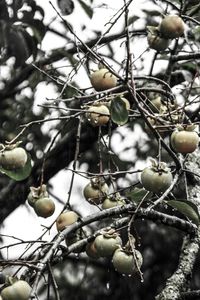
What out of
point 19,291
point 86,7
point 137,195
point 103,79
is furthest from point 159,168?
point 86,7

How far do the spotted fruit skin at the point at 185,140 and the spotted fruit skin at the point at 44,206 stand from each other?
274 millimetres

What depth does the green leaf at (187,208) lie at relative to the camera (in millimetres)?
1527

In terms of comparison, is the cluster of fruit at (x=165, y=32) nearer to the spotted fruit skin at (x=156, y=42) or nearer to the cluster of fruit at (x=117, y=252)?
the spotted fruit skin at (x=156, y=42)

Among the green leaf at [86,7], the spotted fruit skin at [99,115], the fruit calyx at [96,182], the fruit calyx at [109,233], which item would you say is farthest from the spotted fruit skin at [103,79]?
the green leaf at [86,7]

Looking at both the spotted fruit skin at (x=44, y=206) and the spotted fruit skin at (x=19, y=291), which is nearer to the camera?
the spotted fruit skin at (x=19, y=291)

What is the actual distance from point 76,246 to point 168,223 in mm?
244

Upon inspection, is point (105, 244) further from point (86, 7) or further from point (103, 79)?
point (86, 7)

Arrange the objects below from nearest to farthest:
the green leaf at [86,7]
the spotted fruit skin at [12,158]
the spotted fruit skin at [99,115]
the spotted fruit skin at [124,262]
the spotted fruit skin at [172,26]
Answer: the spotted fruit skin at [124,262], the spotted fruit skin at [12,158], the spotted fruit skin at [99,115], the spotted fruit skin at [172,26], the green leaf at [86,7]

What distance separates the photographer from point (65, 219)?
5.12 ft

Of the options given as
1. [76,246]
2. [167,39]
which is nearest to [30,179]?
[167,39]

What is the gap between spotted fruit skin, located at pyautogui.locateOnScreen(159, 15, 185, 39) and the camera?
5.72ft

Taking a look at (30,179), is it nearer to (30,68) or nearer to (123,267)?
(30,68)

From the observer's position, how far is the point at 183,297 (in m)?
1.61

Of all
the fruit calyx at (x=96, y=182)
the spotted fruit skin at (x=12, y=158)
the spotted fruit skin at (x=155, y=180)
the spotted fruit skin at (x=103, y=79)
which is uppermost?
the spotted fruit skin at (x=103, y=79)
